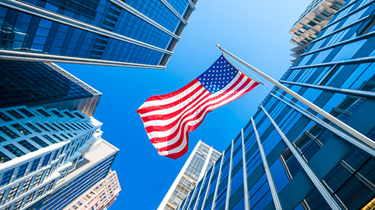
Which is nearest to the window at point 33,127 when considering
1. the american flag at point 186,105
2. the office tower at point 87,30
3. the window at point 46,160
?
the window at point 46,160

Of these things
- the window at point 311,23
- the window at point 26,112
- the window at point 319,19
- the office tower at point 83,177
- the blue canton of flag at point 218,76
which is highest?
the window at point 319,19

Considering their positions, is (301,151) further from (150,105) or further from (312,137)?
(150,105)

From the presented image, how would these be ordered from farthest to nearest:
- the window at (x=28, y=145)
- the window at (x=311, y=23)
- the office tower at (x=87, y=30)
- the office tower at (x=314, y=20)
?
the window at (x=311, y=23) < the window at (x=28, y=145) < the office tower at (x=314, y=20) < the office tower at (x=87, y=30)

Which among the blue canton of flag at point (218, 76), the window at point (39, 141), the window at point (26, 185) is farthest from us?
the window at point (26, 185)

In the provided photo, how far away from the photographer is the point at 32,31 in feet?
105

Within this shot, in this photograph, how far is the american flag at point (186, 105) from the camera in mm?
11461

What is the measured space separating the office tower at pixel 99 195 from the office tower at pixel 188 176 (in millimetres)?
76666

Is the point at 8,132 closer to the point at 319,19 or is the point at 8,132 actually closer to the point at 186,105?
the point at 186,105

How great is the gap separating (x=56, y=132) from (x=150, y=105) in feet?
192

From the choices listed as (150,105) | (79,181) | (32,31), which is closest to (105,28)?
(32,31)

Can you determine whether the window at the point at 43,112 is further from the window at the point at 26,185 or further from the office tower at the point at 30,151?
the window at the point at 26,185

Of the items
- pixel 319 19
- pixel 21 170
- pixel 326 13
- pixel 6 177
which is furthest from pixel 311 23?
pixel 6 177

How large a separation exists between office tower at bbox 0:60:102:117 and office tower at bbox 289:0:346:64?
3029 inches

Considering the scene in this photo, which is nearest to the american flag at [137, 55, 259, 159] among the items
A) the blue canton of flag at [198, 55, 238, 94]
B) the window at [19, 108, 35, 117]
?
the blue canton of flag at [198, 55, 238, 94]
